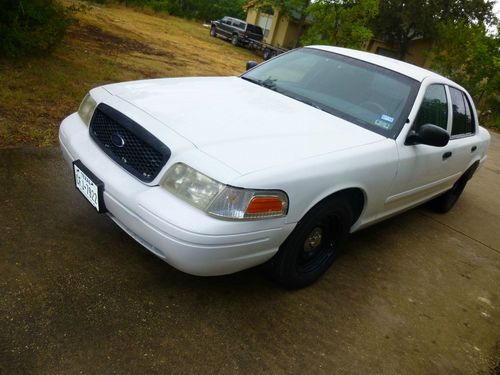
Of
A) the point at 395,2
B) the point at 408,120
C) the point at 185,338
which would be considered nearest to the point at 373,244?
the point at 408,120

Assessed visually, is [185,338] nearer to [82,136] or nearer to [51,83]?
[82,136]

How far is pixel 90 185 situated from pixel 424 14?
102ft

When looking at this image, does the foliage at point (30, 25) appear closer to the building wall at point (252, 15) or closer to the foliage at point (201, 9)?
the building wall at point (252, 15)

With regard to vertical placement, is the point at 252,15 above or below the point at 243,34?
above

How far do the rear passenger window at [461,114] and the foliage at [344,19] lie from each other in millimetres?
10315

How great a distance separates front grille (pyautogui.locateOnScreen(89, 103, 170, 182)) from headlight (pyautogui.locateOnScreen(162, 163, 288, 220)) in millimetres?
138

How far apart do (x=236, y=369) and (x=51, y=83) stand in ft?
16.9

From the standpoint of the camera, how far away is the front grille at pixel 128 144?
230 centimetres

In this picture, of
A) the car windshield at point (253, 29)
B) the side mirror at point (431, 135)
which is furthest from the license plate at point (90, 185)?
the car windshield at point (253, 29)

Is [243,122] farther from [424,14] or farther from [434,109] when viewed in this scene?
[424,14]

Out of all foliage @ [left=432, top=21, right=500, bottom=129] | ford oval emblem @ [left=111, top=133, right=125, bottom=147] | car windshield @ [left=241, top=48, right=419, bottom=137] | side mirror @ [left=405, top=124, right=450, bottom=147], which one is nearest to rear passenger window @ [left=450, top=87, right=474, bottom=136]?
car windshield @ [left=241, top=48, right=419, bottom=137]

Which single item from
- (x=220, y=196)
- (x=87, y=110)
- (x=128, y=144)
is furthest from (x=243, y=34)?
(x=220, y=196)

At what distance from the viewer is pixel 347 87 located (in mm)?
3393

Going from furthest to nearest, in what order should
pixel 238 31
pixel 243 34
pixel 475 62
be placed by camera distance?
pixel 238 31 → pixel 243 34 → pixel 475 62
